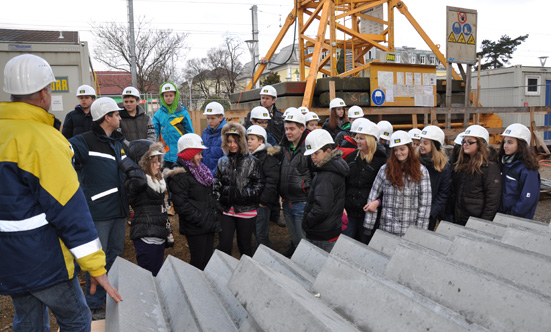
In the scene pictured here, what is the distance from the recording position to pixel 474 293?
1.42 meters

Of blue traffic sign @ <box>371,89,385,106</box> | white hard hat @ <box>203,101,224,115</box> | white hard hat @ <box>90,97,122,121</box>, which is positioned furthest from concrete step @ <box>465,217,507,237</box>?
blue traffic sign @ <box>371,89,385,106</box>

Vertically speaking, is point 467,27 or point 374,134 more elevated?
point 467,27

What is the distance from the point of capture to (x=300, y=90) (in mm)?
9297

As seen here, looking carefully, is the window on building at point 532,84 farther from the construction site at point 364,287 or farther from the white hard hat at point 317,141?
the white hard hat at point 317,141

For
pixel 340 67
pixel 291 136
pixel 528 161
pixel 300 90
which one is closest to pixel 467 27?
pixel 300 90

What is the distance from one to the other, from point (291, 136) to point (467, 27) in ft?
25.5

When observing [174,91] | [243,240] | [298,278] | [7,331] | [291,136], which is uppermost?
[174,91]

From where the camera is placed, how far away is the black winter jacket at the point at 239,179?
423 cm

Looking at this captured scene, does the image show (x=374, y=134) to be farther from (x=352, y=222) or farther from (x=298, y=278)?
(x=298, y=278)

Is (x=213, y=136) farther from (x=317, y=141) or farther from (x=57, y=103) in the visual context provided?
(x=57, y=103)

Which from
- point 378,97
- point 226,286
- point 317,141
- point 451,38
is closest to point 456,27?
point 451,38

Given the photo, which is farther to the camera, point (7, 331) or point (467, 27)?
point (467, 27)

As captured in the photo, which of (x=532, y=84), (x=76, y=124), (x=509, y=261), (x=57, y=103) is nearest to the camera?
(x=509, y=261)

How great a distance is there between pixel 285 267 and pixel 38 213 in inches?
53.9
